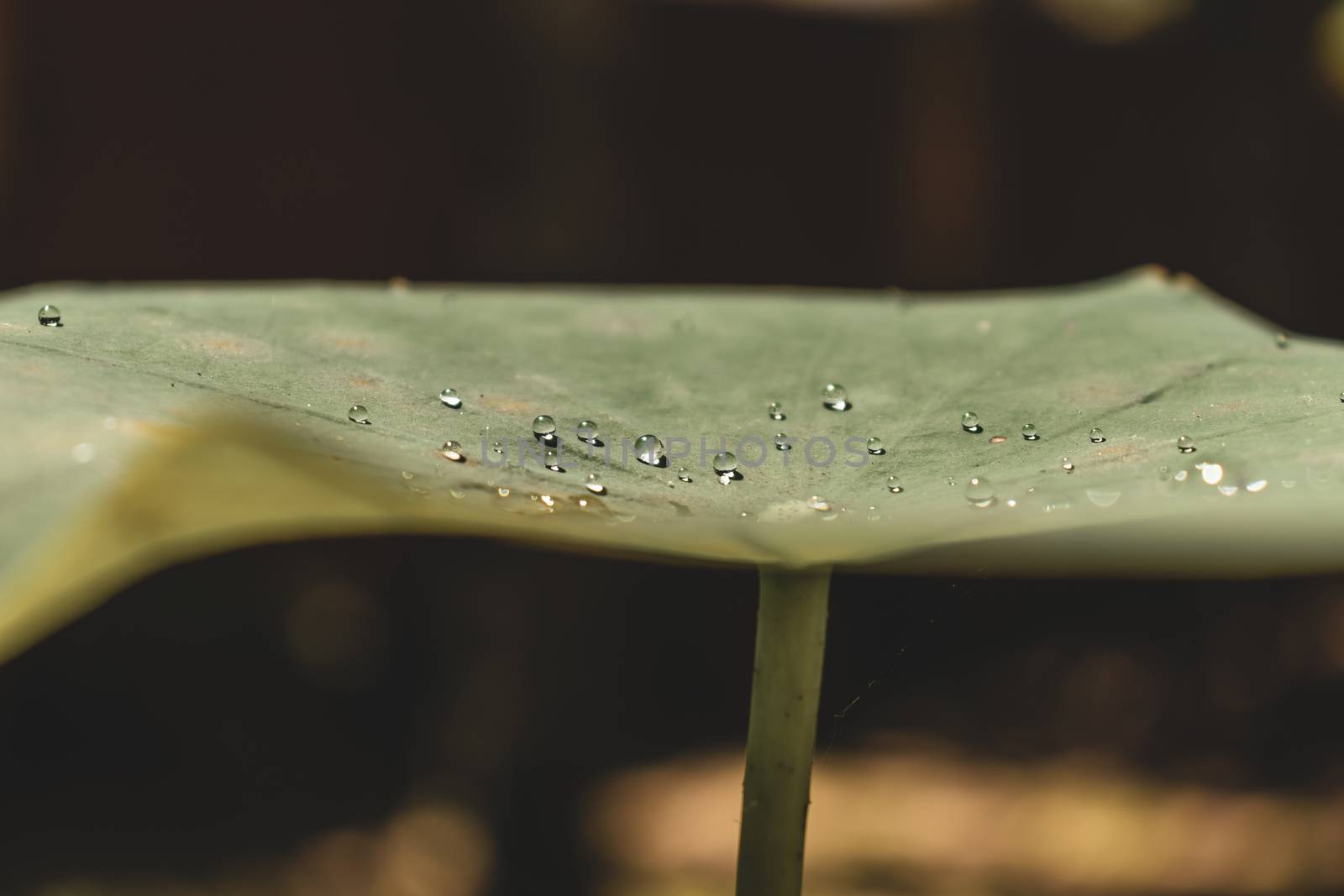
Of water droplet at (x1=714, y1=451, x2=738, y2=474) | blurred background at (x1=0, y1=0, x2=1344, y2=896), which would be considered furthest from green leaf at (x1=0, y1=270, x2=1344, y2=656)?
blurred background at (x1=0, y1=0, x2=1344, y2=896)

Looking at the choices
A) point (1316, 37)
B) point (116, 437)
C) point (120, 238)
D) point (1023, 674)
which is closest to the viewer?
point (116, 437)

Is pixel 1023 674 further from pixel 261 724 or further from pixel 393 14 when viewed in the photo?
pixel 393 14

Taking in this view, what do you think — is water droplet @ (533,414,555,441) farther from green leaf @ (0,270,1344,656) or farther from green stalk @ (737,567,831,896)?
green stalk @ (737,567,831,896)

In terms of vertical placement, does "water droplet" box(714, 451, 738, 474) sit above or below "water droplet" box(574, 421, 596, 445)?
below

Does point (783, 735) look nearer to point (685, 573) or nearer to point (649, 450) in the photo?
point (649, 450)

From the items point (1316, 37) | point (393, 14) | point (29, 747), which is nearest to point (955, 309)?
point (393, 14)

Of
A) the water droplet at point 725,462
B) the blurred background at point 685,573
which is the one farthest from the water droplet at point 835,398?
the blurred background at point 685,573

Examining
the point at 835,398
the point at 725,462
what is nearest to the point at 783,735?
the point at 725,462
